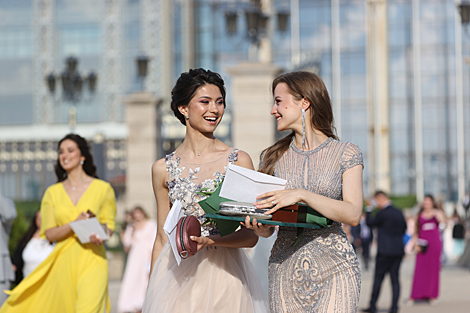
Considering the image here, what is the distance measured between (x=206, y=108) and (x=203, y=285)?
3.29 feet

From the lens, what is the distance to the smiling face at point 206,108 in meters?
4.04

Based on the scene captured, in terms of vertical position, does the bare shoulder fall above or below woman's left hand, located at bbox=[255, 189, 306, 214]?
above

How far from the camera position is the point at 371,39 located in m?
36.9

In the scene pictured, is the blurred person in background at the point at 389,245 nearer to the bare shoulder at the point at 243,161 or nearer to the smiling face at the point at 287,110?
the bare shoulder at the point at 243,161

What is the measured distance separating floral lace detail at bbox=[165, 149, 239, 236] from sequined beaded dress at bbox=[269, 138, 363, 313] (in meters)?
0.52

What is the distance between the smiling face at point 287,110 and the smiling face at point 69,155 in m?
3.10

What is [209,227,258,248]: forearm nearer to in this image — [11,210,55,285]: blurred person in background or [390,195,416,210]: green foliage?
[11,210,55,285]: blurred person in background

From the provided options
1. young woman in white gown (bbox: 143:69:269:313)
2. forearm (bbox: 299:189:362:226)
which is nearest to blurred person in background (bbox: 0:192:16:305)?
young woman in white gown (bbox: 143:69:269:313)

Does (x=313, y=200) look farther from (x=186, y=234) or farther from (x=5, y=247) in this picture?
(x=5, y=247)

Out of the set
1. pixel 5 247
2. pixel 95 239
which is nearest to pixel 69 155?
pixel 95 239

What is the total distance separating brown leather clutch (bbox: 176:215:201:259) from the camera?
11.6 ft

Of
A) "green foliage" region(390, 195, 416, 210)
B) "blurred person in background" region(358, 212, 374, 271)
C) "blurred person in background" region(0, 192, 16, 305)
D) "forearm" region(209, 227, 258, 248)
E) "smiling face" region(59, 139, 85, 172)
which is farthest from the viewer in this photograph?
"green foliage" region(390, 195, 416, 210)

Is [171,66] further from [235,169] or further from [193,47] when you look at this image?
[235,169]

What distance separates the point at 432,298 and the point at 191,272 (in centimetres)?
856
